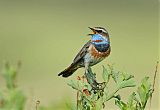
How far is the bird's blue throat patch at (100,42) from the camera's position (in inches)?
173

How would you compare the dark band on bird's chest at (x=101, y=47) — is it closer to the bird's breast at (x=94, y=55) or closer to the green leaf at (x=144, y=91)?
the bird's breast at (x=94, y=55)

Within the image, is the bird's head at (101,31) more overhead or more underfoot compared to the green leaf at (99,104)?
more overhead

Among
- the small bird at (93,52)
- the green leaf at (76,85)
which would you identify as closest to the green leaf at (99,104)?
the green leaf at (76,85)

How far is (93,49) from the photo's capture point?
14.8ft

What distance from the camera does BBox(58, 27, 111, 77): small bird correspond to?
174 inches

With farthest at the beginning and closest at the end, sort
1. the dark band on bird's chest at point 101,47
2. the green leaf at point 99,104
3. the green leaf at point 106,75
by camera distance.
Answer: the dark band on bird's chest at point 101,47 < the green leaf at point 106,75 < the green leaf at point 99,104

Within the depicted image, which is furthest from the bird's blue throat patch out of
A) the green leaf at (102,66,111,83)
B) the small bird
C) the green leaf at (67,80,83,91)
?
the green leaf at (67,80,83,91)

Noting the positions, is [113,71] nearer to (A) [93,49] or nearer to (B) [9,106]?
(B) [9,106]

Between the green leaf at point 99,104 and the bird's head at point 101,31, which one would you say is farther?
the bird's head at point 101,31

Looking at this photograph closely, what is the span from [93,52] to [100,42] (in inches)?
3.1

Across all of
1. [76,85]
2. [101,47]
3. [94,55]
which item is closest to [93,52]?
[94,55]

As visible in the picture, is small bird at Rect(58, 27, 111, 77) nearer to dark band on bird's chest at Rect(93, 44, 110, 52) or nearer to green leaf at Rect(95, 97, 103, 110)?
dark band on bird's chest at Rect(93, 44, 110, 52)

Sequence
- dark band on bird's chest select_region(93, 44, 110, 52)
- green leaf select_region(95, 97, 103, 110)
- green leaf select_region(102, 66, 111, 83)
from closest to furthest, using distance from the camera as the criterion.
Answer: green leaf select_region(95, 97, 103, 110)
green leaf select_region(102, 66, 111, 83)
dark band on bird's chest select_region(93, 44, 110, 52)

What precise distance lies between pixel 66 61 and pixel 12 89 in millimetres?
15188
